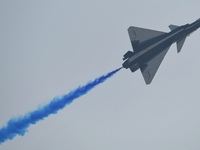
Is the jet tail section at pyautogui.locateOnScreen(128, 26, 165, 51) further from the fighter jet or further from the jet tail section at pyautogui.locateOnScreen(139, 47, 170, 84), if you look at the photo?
the jet tail section at pyautogui.locateOnScreen(139, 47, 170, 84)

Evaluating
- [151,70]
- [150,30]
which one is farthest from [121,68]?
[150,30]

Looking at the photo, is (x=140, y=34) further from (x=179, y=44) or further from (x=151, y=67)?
(x=179, y=44)

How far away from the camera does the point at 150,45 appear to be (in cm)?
5250

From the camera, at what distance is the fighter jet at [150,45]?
51375 millimetres

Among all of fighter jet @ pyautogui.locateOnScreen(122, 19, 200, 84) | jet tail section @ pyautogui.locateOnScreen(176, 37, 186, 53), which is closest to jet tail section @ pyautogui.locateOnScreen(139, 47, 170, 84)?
fighter jet @ pyautogui.locateOnScreen(122, 19, 200, 84)

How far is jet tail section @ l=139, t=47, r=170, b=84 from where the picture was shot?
52.6 meters

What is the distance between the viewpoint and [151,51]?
172 feet

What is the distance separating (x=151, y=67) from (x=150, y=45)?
4112 mm

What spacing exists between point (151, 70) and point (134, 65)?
13.9ft

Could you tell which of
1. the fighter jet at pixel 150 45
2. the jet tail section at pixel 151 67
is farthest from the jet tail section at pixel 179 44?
the jet tail section at pixel 151 67

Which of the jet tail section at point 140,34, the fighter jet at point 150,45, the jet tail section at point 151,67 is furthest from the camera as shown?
the jet tail section at point 140,34

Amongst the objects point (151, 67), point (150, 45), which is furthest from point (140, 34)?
point (151, 67)

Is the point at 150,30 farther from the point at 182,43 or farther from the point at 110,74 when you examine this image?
the point at 110,74

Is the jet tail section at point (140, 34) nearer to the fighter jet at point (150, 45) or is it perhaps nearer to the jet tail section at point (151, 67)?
the fighter jet at point (150, 45)
